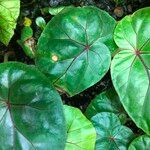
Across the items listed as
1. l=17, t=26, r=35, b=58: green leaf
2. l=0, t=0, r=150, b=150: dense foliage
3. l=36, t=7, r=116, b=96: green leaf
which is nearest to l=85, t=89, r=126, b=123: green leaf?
l=0, t=0, r=150, b=150: dense foliage

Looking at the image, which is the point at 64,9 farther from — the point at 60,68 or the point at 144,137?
the point at 144,137

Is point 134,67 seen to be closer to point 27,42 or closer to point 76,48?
point 76,48

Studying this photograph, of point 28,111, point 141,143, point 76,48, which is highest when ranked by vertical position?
point 76,48

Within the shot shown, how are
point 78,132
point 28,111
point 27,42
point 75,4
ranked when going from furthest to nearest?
point 75,4
point 27,42
point 78,132
point 28,111

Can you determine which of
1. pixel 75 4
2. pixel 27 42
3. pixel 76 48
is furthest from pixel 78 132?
pixel 75 4

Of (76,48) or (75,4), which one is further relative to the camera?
(75,4)

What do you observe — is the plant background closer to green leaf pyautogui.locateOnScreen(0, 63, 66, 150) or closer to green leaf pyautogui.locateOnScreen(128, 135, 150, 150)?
green leaf pyautogui.locateOnScreen(128, 135, 150, 150)
